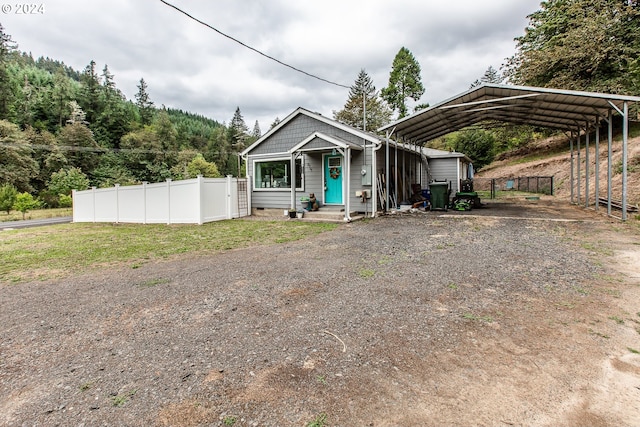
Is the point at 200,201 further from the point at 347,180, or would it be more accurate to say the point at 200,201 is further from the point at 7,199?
the point at 7,199

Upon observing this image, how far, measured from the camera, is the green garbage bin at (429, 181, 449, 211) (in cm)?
1237

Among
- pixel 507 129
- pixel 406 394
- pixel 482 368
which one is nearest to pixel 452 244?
pixel 482 368

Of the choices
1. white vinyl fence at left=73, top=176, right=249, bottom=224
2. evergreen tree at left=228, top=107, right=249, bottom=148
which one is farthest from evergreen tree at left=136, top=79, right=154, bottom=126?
white vinyl fence at left=73, top=176, right=249, bottom=224

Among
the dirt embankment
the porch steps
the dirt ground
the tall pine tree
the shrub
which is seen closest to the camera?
the dirt ground

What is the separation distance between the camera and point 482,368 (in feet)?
6.51

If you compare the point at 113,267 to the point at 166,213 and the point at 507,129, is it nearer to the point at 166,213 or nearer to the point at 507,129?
the point at 166,213

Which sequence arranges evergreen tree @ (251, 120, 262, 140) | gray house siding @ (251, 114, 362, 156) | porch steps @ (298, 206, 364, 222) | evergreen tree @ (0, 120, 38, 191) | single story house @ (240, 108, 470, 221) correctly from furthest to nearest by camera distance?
evergreen tree @ (251, 120, 262, 140) → evergreen tree @ (0, 120, 38, 191) → gray house siding @ (251, 114, 362, 156) → single story house @ (240, 108, 470, 221) → porch steps @ (298, 206, 364, 222)

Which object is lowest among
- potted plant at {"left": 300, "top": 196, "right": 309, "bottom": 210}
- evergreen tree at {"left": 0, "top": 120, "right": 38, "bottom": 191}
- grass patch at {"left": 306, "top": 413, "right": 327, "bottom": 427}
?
grass patch at {"left": 306, "top": 413, "right": 327, "bottom": 427}

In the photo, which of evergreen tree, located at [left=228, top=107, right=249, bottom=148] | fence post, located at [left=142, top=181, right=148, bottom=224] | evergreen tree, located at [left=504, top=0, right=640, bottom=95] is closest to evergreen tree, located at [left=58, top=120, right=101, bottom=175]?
evergreen tree, located at [left=228, top=107, right=249, bottom=148]

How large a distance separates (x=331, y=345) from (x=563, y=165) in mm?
26632

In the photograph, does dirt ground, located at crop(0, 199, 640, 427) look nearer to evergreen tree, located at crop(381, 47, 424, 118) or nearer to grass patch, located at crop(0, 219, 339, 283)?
grass patch, located at crop(0, 219, 339, 283)

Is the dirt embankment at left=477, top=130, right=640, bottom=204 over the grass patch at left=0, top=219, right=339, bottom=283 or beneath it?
over

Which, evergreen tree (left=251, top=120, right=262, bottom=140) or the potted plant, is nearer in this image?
the potted plant

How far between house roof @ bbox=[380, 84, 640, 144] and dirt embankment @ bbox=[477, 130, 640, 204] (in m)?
2.31
